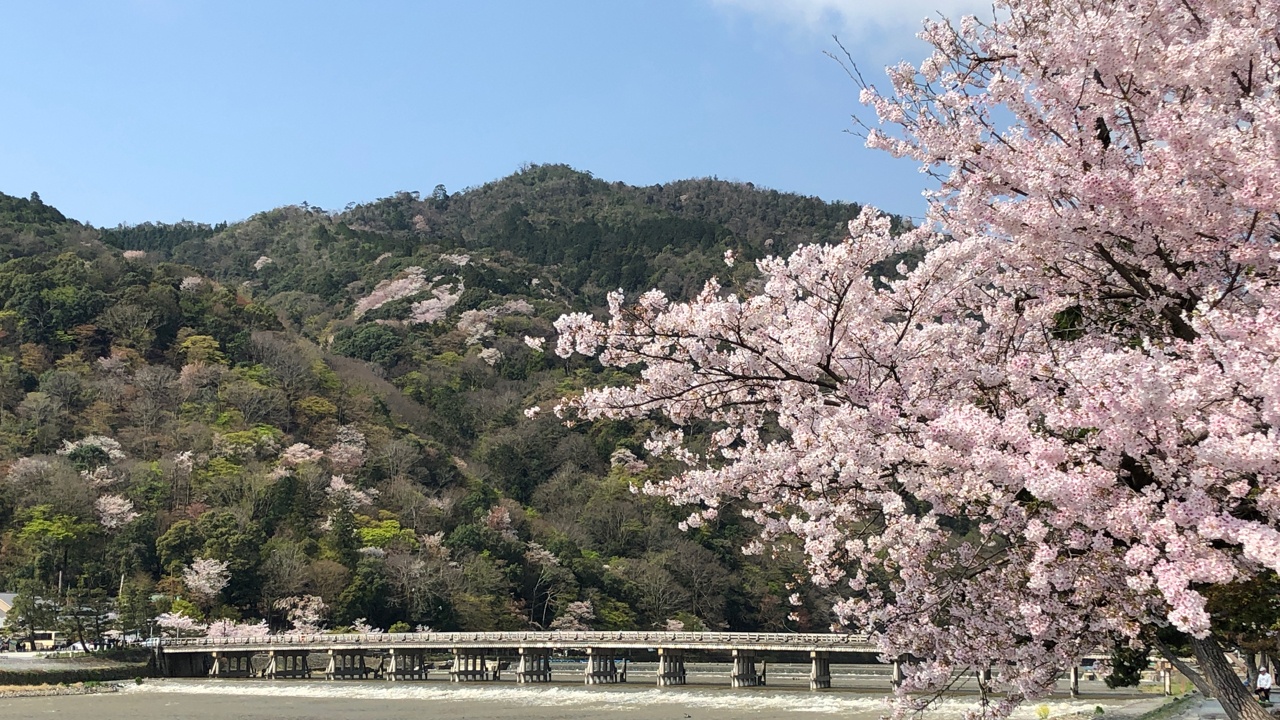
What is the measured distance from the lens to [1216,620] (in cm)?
455

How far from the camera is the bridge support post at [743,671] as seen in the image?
116 ft

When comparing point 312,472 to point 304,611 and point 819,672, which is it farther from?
point 819,672

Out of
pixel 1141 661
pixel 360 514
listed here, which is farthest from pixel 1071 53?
pixel 360 514

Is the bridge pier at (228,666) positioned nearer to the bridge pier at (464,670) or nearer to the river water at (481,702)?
the river water at (481,702)

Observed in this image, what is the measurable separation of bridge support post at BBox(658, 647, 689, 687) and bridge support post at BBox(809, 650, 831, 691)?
4826 millimetres

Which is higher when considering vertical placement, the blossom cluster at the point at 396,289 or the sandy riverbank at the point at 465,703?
the blossom cluster at the point at 396,289

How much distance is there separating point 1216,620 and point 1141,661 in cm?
810

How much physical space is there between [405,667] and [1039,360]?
40098mm

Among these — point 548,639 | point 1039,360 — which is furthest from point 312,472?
point 1039,360

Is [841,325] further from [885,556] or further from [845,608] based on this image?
[845,608]

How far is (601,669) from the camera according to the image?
127ft

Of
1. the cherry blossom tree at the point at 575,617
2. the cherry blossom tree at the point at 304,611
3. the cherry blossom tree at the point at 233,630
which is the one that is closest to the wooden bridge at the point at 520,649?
the cherry blossom tree at the point at 233,630

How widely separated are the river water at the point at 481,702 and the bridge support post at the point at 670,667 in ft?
1.92

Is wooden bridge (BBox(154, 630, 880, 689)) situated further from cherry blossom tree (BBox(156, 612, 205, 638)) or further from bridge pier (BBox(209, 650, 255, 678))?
cherry blossom tree (BBox(156, 612, 205, 638))
